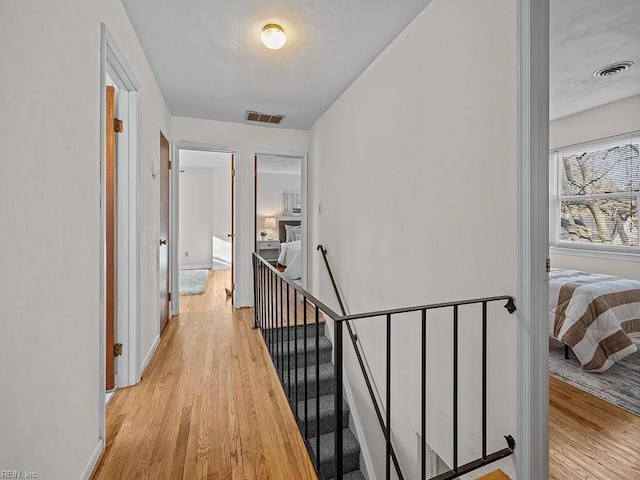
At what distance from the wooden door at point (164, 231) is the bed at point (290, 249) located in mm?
2140

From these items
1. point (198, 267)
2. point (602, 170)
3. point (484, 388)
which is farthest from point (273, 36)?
point (198, 267)

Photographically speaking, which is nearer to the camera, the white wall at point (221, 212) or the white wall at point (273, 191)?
the white wall at point (221, 212)

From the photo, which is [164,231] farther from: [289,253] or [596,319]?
[596,319]

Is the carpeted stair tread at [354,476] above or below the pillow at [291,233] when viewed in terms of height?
below

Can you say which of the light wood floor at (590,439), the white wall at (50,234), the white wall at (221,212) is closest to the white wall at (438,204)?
the light wood floor at (590,439)

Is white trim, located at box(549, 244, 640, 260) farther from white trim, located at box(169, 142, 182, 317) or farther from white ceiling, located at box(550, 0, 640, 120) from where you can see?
white trim, located at box(169, 142, 182, 317)

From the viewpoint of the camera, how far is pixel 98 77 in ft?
4.83

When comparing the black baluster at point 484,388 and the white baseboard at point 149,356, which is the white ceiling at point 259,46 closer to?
the black baluster at point 484,388

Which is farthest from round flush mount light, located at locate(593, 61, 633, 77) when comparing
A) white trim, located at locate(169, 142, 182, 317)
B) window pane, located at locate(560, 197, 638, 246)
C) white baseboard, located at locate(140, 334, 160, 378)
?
white baseboard, located at locate(140, 334, 160, 378)

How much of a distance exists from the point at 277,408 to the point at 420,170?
1.72 metres

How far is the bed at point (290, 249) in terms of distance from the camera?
546 centimetres

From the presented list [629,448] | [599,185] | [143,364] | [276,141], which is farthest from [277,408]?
[599,185]

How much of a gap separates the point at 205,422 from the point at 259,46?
2.52m

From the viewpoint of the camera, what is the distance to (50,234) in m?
1.07
